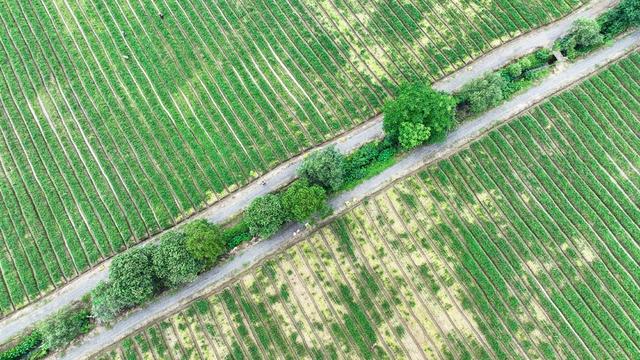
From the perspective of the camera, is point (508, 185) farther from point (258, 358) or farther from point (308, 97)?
point (258, 358)

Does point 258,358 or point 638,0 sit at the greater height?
point 638,0

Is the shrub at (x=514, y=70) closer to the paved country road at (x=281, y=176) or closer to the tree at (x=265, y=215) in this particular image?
the paved country road at (x=281, y=176)

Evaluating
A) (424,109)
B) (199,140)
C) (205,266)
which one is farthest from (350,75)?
(205,266)

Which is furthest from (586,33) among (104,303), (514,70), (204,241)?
(104,303)

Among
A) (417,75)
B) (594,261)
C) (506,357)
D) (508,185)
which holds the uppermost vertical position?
(417,75)

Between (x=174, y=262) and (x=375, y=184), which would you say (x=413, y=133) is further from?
(x=174, y=262)

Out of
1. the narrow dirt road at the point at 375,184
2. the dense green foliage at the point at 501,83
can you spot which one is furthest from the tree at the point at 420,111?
the narrow dirt road at the point at 375,184

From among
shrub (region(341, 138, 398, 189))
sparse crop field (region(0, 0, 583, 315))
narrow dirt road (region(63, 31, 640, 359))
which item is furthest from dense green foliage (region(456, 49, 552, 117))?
shrub (region(341, 138, 398, 189))
